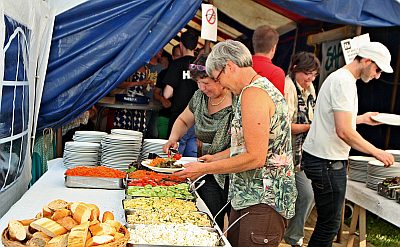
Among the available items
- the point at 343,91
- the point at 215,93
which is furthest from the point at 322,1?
the point at 215,93

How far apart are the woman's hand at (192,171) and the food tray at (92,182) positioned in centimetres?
38

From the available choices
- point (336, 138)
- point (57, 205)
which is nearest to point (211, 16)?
point (336, 138)

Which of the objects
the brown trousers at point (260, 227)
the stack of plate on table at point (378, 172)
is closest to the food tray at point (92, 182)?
the brown trousers at point (260, 227)

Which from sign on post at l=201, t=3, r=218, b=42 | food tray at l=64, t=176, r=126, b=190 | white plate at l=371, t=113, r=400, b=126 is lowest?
food tray at l=64, t=176, r=126, b=190

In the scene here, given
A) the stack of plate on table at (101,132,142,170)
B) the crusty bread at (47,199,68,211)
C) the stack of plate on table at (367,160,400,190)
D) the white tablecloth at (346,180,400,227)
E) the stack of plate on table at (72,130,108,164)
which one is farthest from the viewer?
the stack of plate on table at (72,130,108,164)

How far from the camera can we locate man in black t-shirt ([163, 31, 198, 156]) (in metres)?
5.44

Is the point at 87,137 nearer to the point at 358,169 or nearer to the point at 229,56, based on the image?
the point at 229,56

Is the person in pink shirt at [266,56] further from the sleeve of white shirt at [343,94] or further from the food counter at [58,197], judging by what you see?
the food counter at [58,197]

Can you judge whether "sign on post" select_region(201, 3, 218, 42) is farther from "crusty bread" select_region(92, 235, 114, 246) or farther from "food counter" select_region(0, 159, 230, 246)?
"crusty bread" select_region(92, 235, 114, 246)

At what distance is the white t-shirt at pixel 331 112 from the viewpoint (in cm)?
354

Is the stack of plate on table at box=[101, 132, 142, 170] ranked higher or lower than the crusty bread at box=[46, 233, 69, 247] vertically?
higher

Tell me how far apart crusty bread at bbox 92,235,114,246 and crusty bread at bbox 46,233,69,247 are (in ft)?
0.29

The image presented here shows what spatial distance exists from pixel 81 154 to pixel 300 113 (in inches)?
72.9

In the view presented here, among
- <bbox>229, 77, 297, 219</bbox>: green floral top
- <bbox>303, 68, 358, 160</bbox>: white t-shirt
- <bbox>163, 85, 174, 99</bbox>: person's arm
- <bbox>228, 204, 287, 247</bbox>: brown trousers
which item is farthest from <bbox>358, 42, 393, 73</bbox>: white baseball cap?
<bbox>163, 85, 174, 99</bbox>: person's arm
